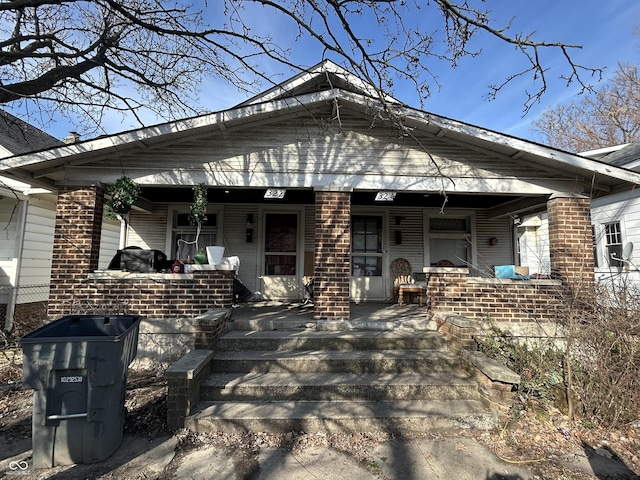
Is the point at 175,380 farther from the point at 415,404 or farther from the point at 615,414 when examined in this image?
the point at 615,414

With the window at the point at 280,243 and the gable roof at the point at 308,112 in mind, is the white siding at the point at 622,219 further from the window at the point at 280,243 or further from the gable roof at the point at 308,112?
the window at the point at 280,243

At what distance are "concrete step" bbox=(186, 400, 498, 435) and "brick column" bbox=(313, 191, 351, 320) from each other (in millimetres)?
1788

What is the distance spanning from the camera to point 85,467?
2.64 m

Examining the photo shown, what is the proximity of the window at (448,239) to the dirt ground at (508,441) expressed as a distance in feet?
15.3

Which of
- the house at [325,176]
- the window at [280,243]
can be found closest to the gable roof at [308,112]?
the house at [325,176]

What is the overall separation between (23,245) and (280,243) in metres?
5.78

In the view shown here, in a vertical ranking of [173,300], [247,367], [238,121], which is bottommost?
[247,367]

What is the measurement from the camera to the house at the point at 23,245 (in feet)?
23.0

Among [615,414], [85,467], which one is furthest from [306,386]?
[615,414]

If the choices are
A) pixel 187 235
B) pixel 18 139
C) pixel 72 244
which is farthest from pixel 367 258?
pixel 18 139

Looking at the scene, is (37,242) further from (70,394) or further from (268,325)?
(70,394)

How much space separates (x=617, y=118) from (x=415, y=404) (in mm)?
21324

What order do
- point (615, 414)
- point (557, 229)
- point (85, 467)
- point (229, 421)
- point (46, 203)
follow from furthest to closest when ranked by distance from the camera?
point (46, 203) → point (557, 229) → point (615, 414) → point (229, 421) → point (85, 467)

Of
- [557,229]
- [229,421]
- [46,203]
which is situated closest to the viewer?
[229,421]
